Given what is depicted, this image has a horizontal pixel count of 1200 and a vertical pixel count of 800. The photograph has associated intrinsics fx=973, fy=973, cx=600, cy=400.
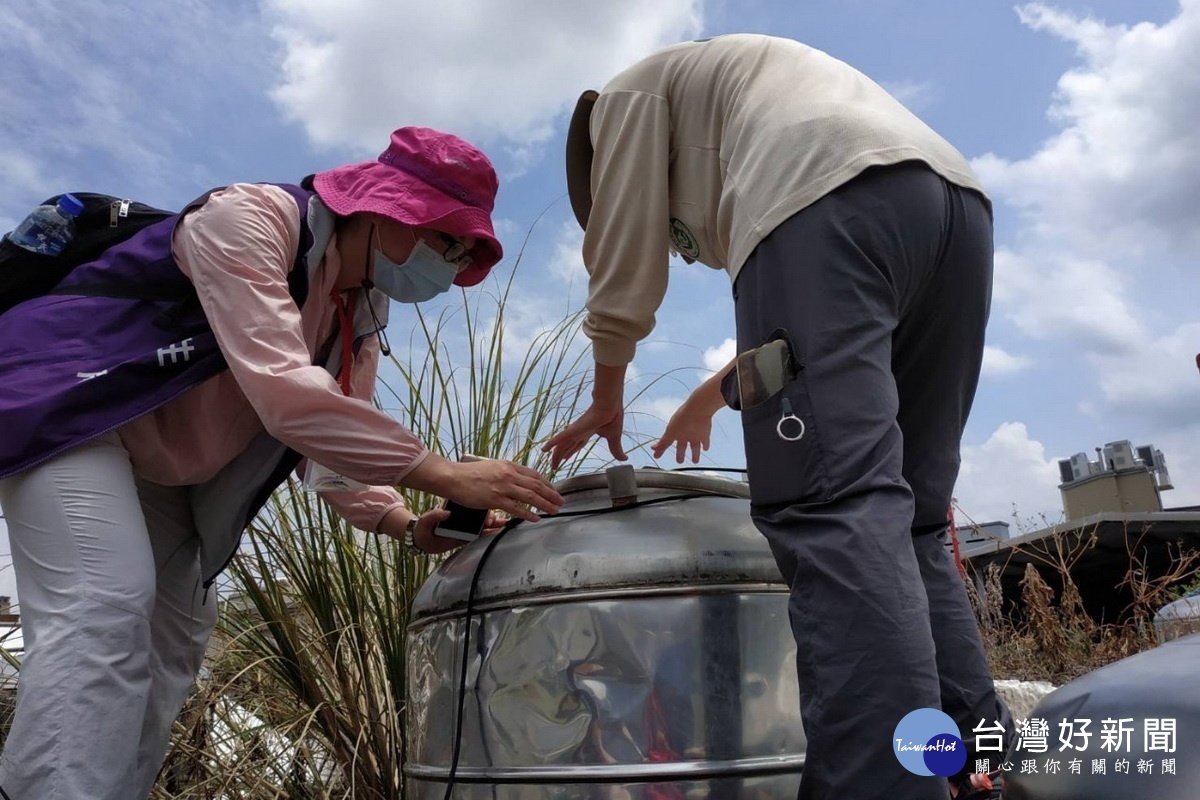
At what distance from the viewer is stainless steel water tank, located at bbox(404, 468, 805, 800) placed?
1406 millimetres

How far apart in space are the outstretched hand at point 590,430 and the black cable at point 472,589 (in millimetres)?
168

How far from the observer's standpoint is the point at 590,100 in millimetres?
1792

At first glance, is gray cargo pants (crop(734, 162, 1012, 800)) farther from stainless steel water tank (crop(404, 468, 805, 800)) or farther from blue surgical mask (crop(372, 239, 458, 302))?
blue surgical mask (crop(372, 239, 458, 302))

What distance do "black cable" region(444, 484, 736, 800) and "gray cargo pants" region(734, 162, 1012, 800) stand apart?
411 mm

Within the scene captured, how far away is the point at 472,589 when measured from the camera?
161 centimetres

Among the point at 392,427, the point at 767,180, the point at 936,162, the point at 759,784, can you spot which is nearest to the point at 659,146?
A: the point at 767,180

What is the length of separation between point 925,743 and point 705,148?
905 millimetres

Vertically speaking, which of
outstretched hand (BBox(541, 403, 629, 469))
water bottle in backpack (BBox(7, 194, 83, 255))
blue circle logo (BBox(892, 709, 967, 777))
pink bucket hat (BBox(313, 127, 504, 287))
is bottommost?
blue circle logo (BBox(892, 709, 967, 777))

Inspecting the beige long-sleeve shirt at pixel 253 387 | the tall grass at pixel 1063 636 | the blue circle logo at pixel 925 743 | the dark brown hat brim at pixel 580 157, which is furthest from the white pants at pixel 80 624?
the tall grass at pixel 1063 636

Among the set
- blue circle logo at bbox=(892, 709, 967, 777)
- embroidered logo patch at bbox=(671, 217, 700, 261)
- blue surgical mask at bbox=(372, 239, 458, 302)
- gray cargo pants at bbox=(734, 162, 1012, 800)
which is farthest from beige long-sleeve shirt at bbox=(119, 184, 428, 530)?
blue circle logo at bbox=(892, 709, 967, 777)

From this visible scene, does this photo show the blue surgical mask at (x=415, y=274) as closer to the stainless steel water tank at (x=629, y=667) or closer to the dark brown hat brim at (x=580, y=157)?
the dark brown hat brim at (x=580, y=157)

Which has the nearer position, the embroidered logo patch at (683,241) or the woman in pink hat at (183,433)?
the woman in pink hat at (183,433)

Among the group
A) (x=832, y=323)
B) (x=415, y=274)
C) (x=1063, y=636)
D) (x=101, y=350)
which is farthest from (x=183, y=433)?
(x=1063, y=636)

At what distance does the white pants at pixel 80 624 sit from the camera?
137 centimetres
